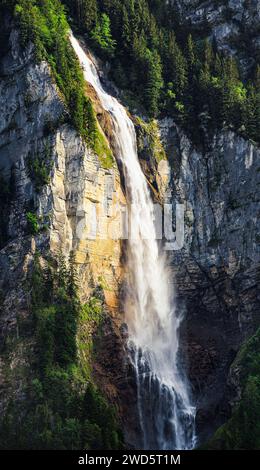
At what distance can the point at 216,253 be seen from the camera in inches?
2665

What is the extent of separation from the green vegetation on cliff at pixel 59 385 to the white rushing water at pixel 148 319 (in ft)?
12.0

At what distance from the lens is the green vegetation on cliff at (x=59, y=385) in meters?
52.3

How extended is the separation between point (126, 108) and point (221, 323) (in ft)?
67.5

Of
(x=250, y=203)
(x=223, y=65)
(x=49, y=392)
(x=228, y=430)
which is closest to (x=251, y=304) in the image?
(x=250, y=203)

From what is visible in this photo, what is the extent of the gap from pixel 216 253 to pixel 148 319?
26.1ft

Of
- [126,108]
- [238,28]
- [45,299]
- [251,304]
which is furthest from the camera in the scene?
[238,28]

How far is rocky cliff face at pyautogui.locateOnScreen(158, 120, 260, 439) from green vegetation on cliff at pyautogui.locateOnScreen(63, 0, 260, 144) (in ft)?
5.79

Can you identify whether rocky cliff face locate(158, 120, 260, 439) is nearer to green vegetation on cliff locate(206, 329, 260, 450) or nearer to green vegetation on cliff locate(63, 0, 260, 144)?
green vegetation on cliff locate(63, 0, 260, 144)

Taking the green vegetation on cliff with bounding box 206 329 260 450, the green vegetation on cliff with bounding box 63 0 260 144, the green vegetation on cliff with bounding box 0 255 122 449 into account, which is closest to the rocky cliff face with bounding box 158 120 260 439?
the green vegetation on cliff with bounding box 63 0 260 144

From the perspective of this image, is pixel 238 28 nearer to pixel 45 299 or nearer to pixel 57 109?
pixel 57 109

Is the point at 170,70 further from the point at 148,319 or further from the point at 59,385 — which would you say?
the point at 59,385

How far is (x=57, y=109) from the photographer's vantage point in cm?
6619

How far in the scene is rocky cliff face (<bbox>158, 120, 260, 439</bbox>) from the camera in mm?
63906

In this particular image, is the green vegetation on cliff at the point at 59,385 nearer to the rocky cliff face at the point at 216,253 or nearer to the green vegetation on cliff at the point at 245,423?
the green vegetation on cliff at the point at 245,423
